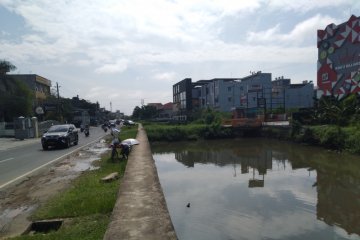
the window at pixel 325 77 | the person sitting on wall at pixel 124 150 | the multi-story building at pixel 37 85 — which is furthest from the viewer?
the multi-story building at pixel 37 85

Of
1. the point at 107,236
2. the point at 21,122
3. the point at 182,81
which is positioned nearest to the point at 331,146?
the point at 107,236

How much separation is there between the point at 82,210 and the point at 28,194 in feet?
10.6

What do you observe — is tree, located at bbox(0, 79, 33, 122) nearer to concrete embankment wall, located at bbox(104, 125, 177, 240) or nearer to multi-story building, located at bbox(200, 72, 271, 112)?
multi-story building, located at bbox(200, 72, 271, 112)

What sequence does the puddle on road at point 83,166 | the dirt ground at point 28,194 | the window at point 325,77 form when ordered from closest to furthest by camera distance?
the dirt ground at point 28,194
the puddle on road at point 83,166
the window at point 325,77

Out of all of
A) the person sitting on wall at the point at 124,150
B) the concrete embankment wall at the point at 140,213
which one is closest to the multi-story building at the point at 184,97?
the person sitting on wall at the point at 124,150

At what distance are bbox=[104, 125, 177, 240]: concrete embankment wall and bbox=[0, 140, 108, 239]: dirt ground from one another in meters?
1.86

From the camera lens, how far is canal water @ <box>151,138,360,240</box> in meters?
8.33

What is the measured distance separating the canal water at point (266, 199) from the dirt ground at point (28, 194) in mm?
3353

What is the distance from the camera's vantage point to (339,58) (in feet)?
121

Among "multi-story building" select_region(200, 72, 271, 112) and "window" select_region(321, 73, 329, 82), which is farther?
"multi-story building" select_region(200, 72, 271, 112)

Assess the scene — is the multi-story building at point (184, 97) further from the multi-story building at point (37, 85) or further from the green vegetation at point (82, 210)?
the green vegetation at point (82, 210)

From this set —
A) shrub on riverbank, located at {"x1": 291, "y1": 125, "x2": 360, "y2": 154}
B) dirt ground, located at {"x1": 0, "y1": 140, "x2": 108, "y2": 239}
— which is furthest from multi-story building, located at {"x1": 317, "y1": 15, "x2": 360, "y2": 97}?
dirt ground, located at {"x1": 0, "y1": 140, "x2": 108, "y2": 239}

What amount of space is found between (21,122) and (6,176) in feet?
93.4

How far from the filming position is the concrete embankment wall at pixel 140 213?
5234mm
